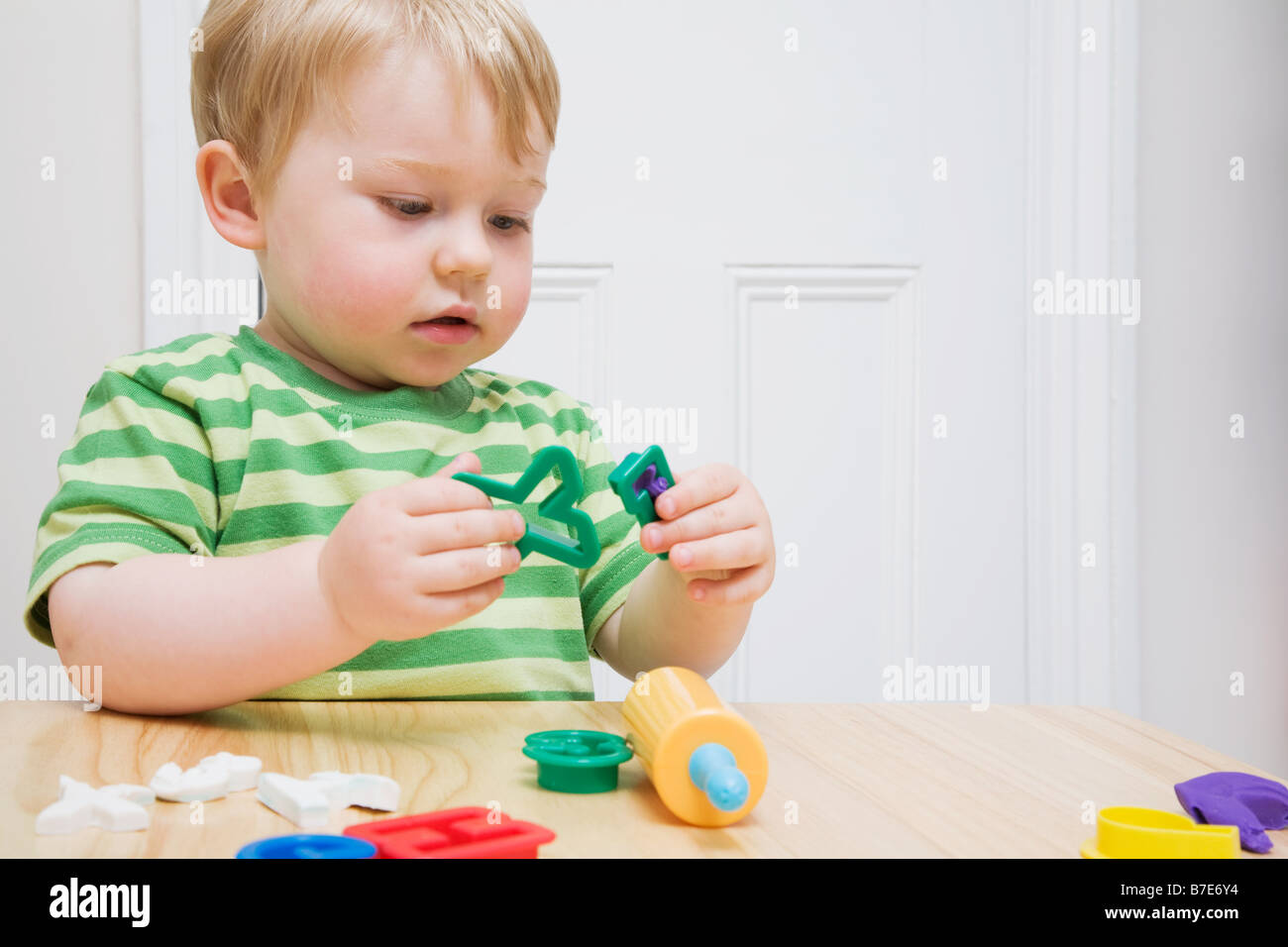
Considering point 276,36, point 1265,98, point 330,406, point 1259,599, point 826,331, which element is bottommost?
point 1259,599

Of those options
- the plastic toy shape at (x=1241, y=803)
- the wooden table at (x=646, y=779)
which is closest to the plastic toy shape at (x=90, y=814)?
the wooden table at (x=646, y=779)

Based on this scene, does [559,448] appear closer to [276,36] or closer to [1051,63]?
[276,36]

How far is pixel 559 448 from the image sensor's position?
1.78 ft

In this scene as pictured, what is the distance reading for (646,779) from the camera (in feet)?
1.66

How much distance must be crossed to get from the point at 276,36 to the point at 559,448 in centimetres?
44

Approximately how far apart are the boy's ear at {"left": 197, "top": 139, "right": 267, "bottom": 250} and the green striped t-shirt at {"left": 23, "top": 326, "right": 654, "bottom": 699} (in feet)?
0.23

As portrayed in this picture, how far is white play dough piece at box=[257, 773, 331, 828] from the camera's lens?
425mm

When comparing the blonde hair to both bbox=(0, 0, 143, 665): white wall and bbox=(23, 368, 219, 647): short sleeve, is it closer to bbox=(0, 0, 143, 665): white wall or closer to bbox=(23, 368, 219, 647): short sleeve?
bbox=(23, 368, 219, 647): short sleeve

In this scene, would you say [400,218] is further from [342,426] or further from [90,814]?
[90,814]

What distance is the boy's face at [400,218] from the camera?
78 cm

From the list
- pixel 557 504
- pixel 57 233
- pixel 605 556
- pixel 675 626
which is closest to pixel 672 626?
pixel 675 626

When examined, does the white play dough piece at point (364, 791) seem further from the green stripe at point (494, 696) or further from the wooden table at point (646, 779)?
the green stripe at point (494, 696)

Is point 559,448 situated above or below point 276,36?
below
